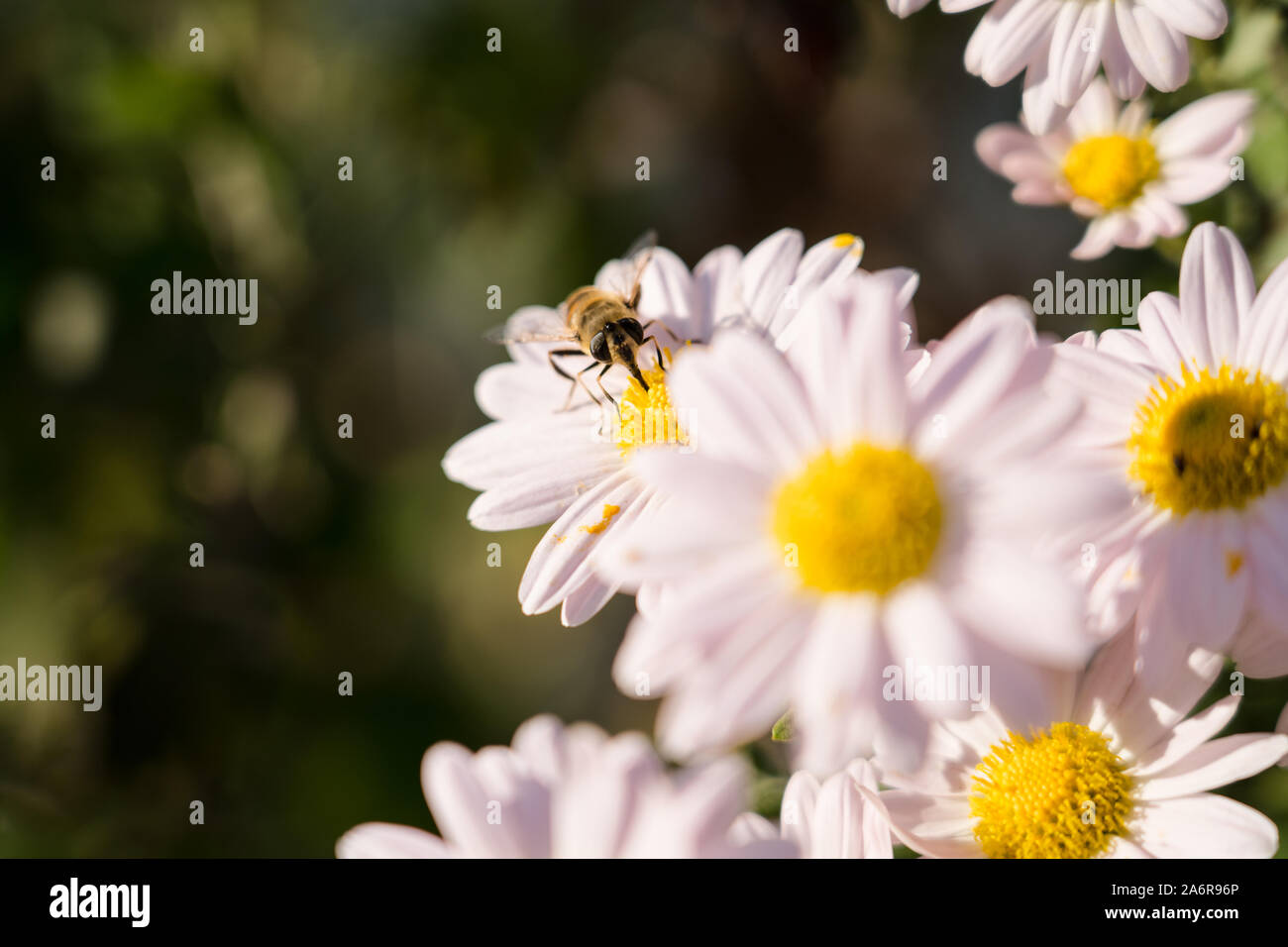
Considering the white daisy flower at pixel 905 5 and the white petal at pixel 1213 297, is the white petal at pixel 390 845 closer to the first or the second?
the white petal at pixel 1213 297

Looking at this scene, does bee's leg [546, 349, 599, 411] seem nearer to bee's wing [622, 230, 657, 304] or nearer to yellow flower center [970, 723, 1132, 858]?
bee's wing [622, 230, 657, 304]

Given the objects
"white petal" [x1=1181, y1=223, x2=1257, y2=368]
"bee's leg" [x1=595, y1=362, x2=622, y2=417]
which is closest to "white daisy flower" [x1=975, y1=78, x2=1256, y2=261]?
"white petal" [x1=1181, y1=223, x2=1257, y2=368]

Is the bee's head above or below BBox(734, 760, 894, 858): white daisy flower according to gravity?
above

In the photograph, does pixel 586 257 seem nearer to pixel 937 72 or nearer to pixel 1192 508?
pixel 937 72

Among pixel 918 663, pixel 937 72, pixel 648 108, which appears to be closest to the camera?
pixel 918 663

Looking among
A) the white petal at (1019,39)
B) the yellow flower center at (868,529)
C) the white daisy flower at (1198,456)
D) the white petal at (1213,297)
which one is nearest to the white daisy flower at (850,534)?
the yellow flower center at (868,529)

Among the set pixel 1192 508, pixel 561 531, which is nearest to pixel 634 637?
pixel 561 531

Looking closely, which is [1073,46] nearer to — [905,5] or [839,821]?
[905,5]
